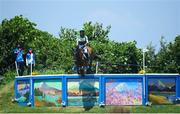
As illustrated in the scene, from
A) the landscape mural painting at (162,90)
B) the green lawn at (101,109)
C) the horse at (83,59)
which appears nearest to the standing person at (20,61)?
the green lawn at (101,109)

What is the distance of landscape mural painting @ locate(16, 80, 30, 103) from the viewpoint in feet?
66.1

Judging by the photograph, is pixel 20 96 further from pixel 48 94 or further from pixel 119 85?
pixel 119 85

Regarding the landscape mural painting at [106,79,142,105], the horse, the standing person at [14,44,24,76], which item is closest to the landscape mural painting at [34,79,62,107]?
the horse

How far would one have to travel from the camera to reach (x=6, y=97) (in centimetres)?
2116

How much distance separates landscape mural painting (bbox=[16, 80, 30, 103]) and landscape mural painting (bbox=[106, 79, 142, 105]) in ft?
11.3

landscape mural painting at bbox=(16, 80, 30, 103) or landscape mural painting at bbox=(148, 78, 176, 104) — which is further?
landscape mural painting at bbox=(16, 80, 30, 103)

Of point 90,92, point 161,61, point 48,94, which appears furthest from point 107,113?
point 161,61

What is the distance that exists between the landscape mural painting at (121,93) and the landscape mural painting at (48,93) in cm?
197

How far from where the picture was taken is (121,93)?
19.2 meters

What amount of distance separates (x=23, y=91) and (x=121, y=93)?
4244 millimetres

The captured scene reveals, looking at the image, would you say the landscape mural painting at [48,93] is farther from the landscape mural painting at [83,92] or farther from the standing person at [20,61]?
the standing person at [20,61]

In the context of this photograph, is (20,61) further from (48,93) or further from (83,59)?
(83,59)

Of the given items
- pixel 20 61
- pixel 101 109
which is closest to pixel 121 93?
pixel 101 109

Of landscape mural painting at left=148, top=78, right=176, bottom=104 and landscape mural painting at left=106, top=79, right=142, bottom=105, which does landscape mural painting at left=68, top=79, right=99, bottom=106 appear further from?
landscape mural painting at left=148, top=78, right=176, bottom=104
